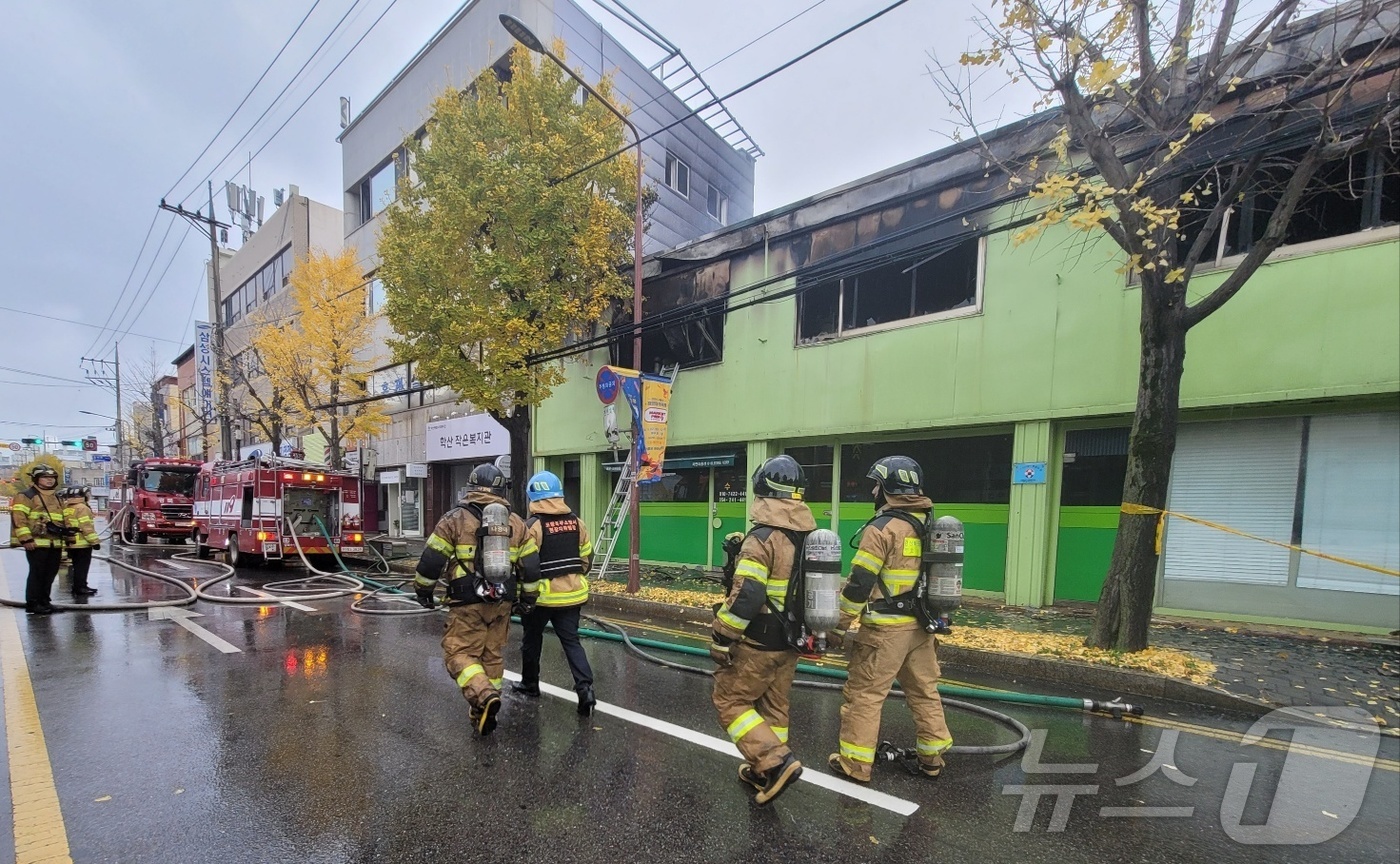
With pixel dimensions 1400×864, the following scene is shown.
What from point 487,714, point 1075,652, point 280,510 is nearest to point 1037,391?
point 1075,652

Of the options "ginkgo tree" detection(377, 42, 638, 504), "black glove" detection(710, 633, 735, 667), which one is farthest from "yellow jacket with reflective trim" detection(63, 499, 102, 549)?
"black glove" detection(710, 633, 735, 667)

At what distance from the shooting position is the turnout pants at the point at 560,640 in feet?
14.2

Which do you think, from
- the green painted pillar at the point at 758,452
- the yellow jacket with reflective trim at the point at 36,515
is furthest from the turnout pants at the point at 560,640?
the yellow jacket with reflective trim at the point at 36,515

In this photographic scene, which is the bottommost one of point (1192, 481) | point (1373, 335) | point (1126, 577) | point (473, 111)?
point (1126, 577)

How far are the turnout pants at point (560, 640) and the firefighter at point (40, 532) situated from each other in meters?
7.66

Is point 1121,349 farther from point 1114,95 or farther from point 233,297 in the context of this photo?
point 233,297

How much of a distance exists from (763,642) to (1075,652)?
4.23 m

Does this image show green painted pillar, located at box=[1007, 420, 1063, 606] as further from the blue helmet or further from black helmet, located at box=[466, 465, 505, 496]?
black helmet, located at box=[466, 465, 505, 496]

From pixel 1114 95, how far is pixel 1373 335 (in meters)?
3.81

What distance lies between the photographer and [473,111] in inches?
437

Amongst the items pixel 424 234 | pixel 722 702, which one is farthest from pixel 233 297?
pixel 722 702

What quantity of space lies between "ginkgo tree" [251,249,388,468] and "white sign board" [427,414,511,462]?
1996mm

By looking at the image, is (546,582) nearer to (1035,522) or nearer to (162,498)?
(1035,522)

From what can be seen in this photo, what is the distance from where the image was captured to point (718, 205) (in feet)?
69.9
